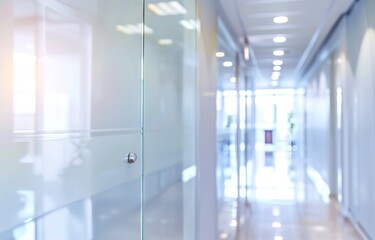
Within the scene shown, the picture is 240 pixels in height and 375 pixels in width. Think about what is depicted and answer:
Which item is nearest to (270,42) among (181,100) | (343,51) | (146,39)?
(343,51)

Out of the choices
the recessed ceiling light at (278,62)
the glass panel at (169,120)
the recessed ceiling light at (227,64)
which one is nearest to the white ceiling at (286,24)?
the recessed ceiling light at (227,64)

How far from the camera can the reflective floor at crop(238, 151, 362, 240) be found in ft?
17.3

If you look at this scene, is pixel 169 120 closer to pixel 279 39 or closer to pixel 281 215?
pixel 281 215

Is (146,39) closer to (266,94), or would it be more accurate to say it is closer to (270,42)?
(270,42)

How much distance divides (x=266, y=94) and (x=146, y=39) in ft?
60.7

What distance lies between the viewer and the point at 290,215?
6312 mm

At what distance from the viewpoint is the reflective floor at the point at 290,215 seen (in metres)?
5.29

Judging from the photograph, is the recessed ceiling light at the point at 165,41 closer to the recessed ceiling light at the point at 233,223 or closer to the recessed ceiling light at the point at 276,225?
the recessed ceiling light at the point at 233,223

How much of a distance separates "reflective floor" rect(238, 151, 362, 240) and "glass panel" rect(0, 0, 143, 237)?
4.04 meters

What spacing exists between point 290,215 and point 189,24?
14.6ft

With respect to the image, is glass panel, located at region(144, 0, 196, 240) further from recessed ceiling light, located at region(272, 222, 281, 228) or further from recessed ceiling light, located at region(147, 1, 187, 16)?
recessed ceiling light, located at region(272, 222, 281, 228)

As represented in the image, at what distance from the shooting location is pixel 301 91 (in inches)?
600

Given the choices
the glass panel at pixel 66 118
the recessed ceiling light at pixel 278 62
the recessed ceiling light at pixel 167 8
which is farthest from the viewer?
the recessed ceiling light at pixel 278 62

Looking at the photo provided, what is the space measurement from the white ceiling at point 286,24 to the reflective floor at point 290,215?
3191mm
